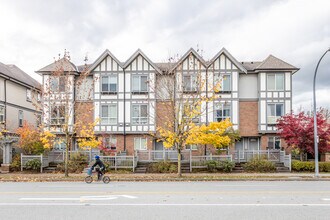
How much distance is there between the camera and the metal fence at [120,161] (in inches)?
1120

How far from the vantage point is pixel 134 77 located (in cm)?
3347

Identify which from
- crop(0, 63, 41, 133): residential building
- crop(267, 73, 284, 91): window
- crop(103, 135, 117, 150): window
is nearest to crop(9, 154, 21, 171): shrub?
crop(0, 63, 41, 133): residential building

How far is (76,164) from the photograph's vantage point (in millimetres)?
28578

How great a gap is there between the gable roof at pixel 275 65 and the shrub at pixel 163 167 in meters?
12.3

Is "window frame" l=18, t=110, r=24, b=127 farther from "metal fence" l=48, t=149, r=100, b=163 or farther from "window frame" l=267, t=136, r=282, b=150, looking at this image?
"window frame" l=267, t=136, r=282, b=150

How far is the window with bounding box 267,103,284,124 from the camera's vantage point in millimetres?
32594

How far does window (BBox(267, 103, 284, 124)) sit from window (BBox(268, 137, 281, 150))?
1.70 metres

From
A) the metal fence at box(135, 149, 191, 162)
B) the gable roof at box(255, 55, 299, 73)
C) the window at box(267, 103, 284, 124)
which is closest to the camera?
the metal fence at box(135, 149, 191, 162)

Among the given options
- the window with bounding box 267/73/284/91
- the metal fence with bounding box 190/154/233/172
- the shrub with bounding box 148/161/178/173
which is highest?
the window with bounding box 267/73/284/91

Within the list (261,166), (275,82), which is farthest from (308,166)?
(275,82)

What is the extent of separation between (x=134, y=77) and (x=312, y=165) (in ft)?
56.7

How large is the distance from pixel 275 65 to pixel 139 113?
44.1 ft
